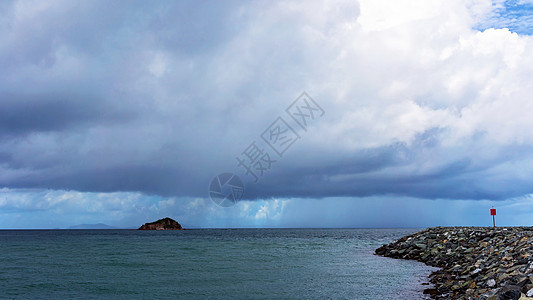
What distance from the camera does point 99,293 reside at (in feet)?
88.5

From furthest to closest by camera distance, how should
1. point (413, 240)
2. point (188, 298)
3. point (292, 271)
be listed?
1. point (413, 240)
2. point (292, 271)
3. point (188, 298)

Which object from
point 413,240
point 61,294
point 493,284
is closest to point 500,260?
point 493,284

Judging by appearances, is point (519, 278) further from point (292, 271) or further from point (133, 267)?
point (133, 267)

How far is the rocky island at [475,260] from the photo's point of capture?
65.5 ft

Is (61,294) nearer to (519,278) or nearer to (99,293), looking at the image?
(99,293)

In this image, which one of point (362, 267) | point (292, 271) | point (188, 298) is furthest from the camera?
point (362, 267)

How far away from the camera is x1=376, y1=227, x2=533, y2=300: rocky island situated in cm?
1996

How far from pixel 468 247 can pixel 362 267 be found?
Answer: 13.0 metres

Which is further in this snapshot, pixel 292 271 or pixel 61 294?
pixel 292 271

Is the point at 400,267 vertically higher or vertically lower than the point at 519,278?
lower

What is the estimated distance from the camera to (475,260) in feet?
Result: 110

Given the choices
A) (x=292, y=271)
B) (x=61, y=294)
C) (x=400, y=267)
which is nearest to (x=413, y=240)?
(x=400, y=267)

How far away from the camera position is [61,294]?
26.7 meters

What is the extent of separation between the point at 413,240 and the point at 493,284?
37.3 meters
